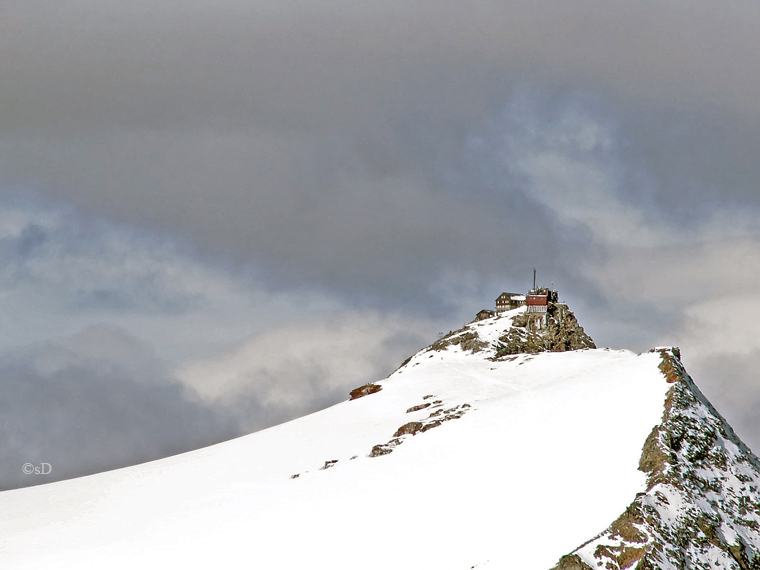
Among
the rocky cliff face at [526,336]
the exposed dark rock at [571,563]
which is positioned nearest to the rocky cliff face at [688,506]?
the exposed dark rock at [571,563]

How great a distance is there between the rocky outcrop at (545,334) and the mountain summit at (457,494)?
115 ft

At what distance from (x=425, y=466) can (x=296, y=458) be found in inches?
714

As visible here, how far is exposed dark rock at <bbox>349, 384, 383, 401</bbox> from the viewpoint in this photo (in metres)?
98.9

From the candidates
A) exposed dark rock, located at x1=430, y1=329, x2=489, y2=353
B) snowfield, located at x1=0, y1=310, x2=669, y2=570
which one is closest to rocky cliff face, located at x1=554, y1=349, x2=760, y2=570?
snowfield, located at x1=0, y1=310, x2=669, y2=570

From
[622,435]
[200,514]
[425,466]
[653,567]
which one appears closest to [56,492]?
[200,514]

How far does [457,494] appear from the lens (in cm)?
5050

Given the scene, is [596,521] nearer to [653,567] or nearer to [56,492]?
[653,567]

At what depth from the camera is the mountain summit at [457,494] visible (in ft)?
135

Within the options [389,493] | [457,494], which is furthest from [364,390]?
[457,494]

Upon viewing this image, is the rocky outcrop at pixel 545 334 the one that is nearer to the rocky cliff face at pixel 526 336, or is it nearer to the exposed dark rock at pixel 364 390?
the rocky cliff face at pixel 526 336

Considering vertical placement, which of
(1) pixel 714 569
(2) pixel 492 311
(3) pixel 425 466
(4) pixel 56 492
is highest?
(2) pixel 492 311

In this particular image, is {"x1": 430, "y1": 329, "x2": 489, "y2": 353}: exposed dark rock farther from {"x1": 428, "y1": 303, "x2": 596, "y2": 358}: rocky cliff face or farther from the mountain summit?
the mountain summit

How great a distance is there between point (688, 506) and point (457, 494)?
1464 cm

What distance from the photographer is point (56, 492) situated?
76.1 m
